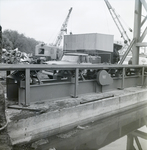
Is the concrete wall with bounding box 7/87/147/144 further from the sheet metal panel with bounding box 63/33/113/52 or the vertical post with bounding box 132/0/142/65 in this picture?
the sheet metal panel with bounding box 63/33/113/52

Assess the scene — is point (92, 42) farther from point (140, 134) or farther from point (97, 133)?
point (97, 133)

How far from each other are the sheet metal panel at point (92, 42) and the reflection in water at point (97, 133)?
17188 millimetres

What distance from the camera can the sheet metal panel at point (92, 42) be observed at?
2422cm

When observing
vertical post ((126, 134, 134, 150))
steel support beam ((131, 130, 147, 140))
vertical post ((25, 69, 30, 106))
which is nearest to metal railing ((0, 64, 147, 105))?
vertical post ((25, 69, 30, 106))

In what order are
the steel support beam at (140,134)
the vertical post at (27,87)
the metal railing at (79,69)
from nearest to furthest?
1. the metal railing at (79,69)
2. the vertical post at (27,87)
3. the steel support beam at (140,134)

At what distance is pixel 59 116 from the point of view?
16.8ft

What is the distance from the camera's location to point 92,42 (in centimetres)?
2428

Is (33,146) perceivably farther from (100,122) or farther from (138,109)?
(138,109)

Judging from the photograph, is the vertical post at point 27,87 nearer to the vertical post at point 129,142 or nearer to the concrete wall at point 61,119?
the concrete wall at point 61,119

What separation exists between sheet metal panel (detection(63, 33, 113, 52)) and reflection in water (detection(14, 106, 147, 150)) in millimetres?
17188

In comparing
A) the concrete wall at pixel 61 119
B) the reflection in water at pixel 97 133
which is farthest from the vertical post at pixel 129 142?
the concrete wall at pixel 61 119

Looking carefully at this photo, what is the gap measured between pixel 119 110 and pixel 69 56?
5.42 meters

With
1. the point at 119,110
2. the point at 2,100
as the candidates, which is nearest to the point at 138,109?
the point at 119,110

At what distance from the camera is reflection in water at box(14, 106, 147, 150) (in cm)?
491
